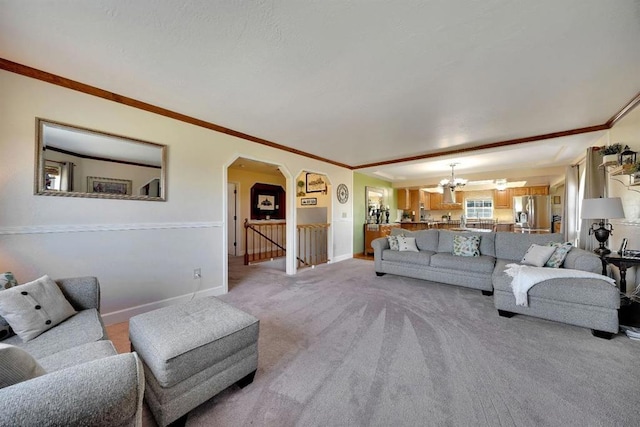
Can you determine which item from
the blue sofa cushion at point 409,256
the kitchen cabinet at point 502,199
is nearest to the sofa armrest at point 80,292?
the blue sofa cushion at point 409,256

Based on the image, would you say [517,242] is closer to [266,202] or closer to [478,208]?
[266,202]

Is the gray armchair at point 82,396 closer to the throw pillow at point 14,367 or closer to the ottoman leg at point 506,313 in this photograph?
the throw pillow at point 14,367

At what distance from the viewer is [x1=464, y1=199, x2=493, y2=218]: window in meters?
8.69

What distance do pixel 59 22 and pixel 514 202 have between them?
9.90 metres

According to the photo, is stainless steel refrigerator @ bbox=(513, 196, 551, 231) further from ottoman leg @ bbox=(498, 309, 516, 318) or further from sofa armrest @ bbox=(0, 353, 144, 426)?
sofa armrest @ bbox=(0, 353, 144, 426)

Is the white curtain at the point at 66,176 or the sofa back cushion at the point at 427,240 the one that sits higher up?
the white curtain at the point at 66,176

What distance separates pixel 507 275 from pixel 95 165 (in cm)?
448

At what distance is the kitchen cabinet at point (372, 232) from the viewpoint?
661 centimetres

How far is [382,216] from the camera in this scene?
7.33 metres

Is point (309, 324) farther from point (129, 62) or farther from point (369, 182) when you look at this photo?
point (369, 182)

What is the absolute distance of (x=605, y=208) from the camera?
256 centimetres

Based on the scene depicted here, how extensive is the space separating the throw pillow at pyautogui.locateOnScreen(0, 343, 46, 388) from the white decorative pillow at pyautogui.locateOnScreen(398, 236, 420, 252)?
4.27 meters

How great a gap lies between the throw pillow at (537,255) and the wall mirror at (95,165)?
4.64m

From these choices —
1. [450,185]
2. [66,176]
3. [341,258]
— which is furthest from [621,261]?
[66,176]
